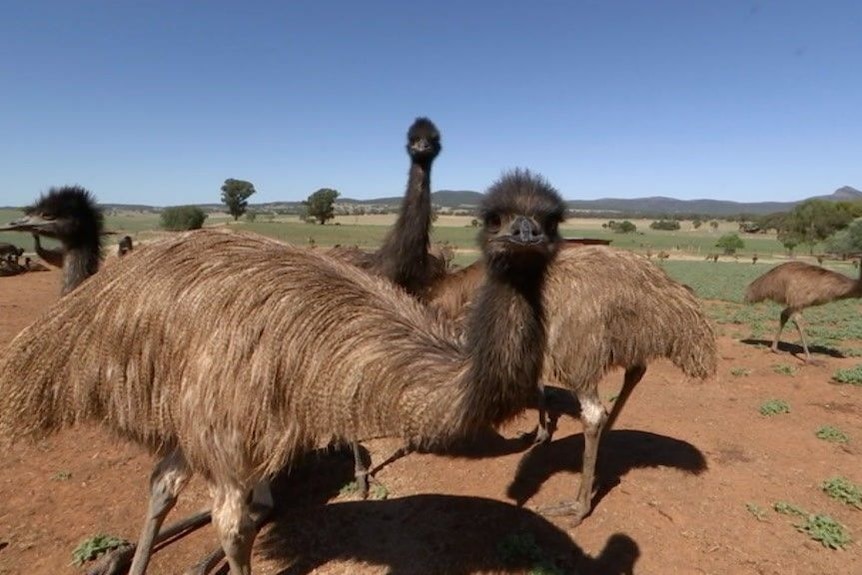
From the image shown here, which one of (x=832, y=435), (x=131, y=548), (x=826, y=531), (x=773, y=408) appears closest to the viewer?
(x=131, y=548)

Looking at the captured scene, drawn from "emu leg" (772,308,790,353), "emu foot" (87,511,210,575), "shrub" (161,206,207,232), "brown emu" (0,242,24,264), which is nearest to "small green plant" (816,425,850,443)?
"emu leg" (772,308,790,353)

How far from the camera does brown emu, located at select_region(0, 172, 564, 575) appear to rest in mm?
2248

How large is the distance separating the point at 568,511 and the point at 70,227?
4330mm

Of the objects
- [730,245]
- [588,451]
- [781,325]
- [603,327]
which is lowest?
[730,245]

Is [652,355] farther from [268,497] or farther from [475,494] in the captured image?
[268,497]

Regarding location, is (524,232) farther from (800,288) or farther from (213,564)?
(800,288)

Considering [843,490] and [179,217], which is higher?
[179,217]

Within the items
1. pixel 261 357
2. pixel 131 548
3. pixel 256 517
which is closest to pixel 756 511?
pixel 256 517

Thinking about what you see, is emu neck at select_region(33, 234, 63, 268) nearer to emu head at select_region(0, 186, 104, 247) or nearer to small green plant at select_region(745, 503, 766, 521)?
emu head at select_region(0, 186, 104, 247)

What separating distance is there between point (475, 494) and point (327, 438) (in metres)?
2.39

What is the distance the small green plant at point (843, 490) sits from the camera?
14.6 ft

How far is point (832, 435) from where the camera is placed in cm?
569

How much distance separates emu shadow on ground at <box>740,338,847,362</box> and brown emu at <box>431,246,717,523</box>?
6780 millimetres

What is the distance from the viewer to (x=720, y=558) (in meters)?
3.73
